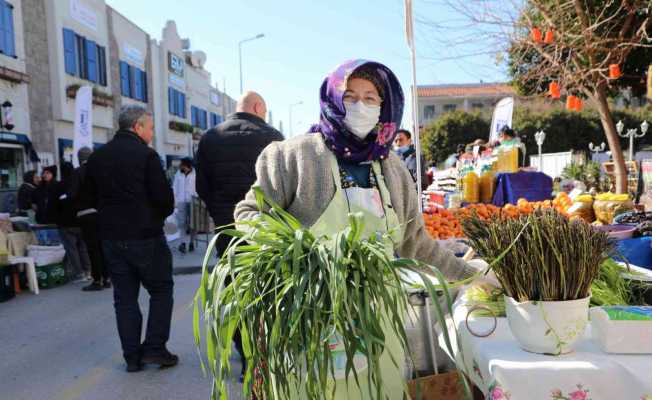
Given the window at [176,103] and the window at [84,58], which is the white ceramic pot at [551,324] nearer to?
the window at [84,58]

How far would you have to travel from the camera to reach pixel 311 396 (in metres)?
1.23

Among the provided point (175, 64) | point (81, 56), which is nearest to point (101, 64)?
point (81, 56)

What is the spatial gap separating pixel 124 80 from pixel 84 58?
3173 millimetres

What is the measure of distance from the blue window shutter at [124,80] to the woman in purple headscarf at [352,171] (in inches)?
787

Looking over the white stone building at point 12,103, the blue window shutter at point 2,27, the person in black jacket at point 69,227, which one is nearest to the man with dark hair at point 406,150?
the person in black jacket at point 69,227

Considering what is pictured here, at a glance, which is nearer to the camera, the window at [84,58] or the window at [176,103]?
the window at [84,58]

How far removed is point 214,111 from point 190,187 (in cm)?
2658

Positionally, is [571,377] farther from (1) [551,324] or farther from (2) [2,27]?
(2) [2,27]

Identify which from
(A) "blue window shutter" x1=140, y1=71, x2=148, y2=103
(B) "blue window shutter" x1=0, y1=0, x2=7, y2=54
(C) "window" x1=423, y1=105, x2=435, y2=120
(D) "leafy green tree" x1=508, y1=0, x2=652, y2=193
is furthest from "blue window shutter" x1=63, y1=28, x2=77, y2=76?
(C) "window" x1=423, y1=105, x2=435, y2=120

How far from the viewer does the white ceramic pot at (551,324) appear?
56.5 inches

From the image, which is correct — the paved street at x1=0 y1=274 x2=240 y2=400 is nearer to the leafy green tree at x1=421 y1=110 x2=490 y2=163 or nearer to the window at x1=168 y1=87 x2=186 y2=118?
the window at x1=168 y1=87 x2=186 y2=118

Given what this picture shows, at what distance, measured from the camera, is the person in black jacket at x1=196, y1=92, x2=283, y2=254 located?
3.47m

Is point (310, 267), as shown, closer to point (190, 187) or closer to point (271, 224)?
point (271, 224)

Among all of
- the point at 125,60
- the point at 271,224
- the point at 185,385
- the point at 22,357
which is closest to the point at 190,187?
the point at 22,357
